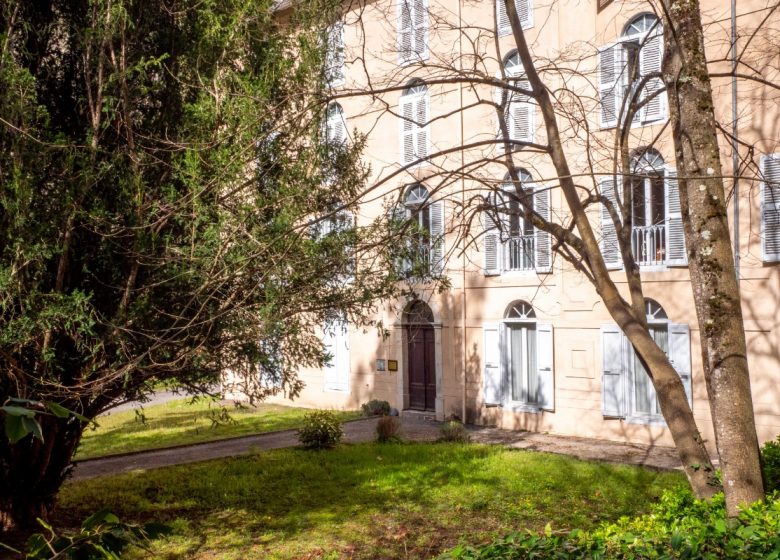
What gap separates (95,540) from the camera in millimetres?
1512

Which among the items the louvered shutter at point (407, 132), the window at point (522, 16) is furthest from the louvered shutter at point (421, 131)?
the window at point (522, 16)

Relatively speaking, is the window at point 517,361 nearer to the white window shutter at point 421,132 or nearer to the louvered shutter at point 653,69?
the white window shutter at point 421,132

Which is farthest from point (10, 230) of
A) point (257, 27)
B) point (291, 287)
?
point (257, 27)

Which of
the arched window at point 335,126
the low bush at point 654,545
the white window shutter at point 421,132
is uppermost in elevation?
the white window shutter at point 421,132

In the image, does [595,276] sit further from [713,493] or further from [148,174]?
[148,174]

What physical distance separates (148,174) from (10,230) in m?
1.73

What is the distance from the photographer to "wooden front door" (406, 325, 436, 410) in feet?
59.2

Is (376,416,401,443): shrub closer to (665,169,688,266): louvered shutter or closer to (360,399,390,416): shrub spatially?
(360,399,390,416): shrub

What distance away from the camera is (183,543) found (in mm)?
8484

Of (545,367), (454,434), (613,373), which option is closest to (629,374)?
(613,373)

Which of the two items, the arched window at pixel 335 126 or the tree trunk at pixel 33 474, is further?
the tree trunk at pixel 33 474

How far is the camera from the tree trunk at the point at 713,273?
459 cm

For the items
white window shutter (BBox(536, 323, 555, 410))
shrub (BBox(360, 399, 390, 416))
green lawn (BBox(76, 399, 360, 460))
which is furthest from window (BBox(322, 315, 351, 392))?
white window shutter (BBox(536, 323, 555, 410))

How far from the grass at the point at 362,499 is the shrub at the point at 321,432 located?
1.58 ft
